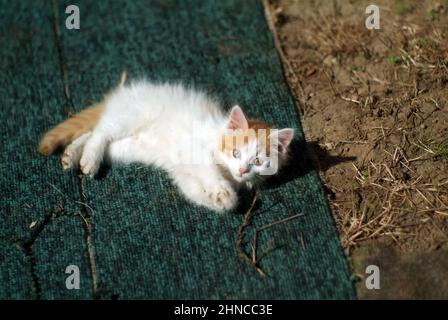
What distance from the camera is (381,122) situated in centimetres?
267

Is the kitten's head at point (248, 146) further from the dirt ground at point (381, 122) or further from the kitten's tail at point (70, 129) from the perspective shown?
the kitten's tail at point (70, 129)

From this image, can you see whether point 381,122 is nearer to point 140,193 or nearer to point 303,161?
point 303,161

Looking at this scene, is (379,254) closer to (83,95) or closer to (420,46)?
(420,46)

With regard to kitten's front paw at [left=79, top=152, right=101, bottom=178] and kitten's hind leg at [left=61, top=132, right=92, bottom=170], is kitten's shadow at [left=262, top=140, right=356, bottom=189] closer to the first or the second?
kitten's front paw at [left=79, top=152, right=101, bottom=178]

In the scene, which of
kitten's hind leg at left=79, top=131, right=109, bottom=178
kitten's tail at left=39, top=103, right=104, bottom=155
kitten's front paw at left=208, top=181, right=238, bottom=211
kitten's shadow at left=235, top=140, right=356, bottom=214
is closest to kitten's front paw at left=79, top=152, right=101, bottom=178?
kitten's hind leg at left=79, top=131, right=109, bottom=178

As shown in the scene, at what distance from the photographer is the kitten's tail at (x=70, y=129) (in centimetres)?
256

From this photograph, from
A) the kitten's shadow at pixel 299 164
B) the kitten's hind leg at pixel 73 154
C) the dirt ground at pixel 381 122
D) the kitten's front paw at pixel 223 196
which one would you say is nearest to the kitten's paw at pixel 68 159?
the kitten's hind leg at pixel 73 154

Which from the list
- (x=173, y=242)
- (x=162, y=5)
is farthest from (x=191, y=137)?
(x=162, y=5)

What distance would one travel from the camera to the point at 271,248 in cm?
225

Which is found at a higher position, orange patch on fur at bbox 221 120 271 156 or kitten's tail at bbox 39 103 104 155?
kitten's tail at bbox 39 103 104 155

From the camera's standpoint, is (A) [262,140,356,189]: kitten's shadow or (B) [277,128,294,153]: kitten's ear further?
(A) [262,140,356,189]: kitten's shadow

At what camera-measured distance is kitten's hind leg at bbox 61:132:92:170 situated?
8.29ft

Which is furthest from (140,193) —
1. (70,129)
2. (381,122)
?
(381,122)

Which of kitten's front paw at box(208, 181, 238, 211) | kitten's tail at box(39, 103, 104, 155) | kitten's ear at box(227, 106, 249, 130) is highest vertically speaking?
kitten's tail at box(39, 103, 104, 155)
